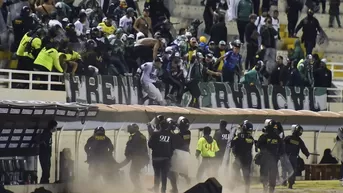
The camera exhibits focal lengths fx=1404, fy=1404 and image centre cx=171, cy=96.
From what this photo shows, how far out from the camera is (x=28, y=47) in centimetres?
2998

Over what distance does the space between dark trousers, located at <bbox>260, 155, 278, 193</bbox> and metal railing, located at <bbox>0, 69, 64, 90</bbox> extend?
4847mm

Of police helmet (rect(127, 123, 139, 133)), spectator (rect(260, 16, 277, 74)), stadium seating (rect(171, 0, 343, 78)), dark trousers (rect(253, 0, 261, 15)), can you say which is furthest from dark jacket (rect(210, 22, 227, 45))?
police helmet (rect(127, 123, 139, 133))

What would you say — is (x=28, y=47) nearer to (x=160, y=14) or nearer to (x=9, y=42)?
(x=9, y=42)

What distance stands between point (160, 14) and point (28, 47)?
7105 mm

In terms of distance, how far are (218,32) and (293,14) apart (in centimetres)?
496

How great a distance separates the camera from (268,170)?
31.3 m

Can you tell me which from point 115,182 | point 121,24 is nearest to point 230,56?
point 121,24

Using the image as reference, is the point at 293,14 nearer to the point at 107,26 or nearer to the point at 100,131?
the point at 107,26

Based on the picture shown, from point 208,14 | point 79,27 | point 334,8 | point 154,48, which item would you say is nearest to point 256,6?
point 208,14

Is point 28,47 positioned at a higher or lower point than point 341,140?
higher

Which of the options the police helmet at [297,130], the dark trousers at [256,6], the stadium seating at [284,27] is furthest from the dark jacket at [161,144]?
the dark trousers at [256,6]

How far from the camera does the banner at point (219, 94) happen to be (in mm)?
31109

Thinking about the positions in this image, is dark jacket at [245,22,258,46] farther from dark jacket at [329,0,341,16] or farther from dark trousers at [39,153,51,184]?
dark trousers at [39,153,51,184]

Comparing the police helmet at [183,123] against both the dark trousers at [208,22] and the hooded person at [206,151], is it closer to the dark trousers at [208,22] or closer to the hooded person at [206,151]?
the hooded person at [206,151]
